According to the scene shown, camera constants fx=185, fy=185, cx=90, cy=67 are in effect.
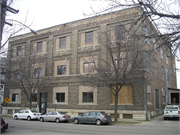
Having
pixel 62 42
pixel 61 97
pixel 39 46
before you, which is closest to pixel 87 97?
pixel 61 97

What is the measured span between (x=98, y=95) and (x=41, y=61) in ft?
33.8

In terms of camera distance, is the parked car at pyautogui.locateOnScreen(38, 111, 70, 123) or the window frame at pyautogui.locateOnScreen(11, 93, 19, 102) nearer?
the parked car at pyautogui.locateOnScreen(38, 111, 70, 123)

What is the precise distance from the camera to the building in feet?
73.5

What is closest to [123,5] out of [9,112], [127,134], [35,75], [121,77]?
[127,134]

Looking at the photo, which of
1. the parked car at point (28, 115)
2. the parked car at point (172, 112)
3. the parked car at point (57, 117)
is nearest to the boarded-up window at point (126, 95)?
the parked car at point (172, 112)

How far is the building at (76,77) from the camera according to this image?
882 inches

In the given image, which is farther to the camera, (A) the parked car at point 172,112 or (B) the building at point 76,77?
(B) the building at point 76,77

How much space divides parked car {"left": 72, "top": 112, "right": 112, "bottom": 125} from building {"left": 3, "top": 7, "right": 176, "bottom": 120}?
484 centimetres

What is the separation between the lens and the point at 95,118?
18.2 meters

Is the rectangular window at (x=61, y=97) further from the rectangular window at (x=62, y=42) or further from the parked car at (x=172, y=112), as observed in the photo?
the parked car at (x=172, y=112)

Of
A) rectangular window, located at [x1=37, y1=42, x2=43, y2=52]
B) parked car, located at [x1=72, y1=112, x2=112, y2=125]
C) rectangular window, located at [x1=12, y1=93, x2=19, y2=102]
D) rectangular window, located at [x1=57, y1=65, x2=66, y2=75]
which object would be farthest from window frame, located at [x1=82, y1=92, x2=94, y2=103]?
rectangular window, located at [x1=12, y1=93, x2=19, y2=102]

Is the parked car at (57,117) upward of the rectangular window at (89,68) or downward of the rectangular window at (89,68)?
downward

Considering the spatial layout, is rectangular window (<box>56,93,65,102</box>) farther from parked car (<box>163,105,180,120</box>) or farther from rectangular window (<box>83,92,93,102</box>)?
parked car (<box>163,105,180,120</box>)

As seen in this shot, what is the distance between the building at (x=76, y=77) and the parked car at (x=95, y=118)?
4841 mm
